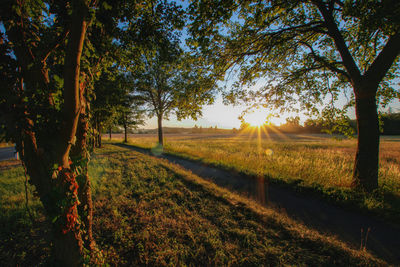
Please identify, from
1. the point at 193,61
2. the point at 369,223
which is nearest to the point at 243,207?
the point at 369,223

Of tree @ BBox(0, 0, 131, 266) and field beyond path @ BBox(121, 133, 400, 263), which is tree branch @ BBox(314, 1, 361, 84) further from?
Answer: tree @ BBox(0, 0, 131, 266)

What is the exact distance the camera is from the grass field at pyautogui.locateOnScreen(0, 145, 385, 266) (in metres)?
2.74

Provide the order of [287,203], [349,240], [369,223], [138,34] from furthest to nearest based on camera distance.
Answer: [287,203] → [369,223] → [138,34] → [349,240]

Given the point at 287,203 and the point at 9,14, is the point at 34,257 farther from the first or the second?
the point at 287,203

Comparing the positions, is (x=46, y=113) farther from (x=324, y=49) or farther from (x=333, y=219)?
(x=324, y=49)

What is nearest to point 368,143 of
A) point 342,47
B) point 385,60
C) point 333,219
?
point 385,60

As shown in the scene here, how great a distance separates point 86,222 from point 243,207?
13.3ft

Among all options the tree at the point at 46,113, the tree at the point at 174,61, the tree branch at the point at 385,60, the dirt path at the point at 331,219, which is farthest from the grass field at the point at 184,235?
the tree branch at the point at 385,60

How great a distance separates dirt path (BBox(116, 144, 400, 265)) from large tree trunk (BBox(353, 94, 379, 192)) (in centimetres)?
185

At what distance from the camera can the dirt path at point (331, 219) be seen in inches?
126

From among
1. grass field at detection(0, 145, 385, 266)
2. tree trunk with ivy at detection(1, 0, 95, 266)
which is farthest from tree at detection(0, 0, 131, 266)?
grass field at detection(0, 145, 385, 266)

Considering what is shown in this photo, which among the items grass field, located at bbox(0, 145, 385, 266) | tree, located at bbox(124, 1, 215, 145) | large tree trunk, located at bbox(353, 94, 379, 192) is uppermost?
tree, located at bbox(124, 1, 215, 145)

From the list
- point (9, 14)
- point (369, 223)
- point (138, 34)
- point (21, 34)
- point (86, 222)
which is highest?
point (138, 34)

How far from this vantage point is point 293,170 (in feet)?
25.9
